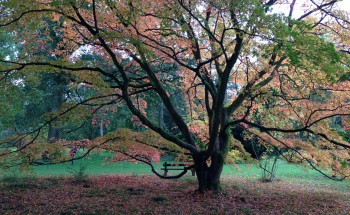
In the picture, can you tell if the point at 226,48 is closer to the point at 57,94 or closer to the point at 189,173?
the point at 189,173

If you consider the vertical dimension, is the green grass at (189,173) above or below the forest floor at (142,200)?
above

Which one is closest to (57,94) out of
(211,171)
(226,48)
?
(211,171)

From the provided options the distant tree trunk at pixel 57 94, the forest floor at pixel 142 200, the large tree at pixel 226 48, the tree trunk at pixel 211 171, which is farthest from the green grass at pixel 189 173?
the large tree at pixel 226 48

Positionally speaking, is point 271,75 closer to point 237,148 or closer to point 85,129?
point 237,148

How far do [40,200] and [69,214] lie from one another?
5.97ft

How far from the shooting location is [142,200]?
7.55 m

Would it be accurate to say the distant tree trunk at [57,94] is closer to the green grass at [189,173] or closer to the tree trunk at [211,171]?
the green grass at [189,173]

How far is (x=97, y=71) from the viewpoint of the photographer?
7047 mm

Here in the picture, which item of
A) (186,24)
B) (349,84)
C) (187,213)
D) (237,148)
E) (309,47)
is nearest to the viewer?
(309,47)

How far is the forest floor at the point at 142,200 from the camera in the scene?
21.5 feet

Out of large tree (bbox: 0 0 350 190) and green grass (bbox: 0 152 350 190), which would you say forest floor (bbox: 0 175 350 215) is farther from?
green grass (bbox: 0 152 350 190)

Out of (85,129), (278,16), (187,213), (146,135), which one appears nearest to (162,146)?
(146,135)

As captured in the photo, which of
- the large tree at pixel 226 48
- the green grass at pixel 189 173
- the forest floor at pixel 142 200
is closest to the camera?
the large tree at pixel 226 48

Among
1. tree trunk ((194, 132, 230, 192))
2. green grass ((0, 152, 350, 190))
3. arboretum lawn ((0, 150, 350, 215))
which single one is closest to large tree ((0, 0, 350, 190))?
tree trunk ((194, 132, 230, 192))
